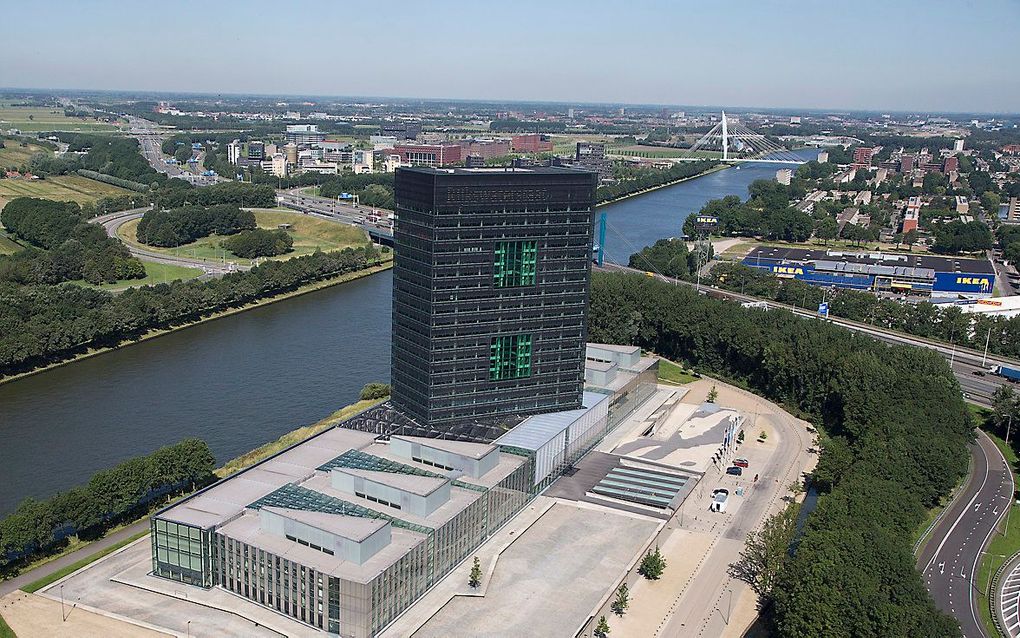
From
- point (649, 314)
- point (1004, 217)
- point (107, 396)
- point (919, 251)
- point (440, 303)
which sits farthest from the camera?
point (1004, 217)

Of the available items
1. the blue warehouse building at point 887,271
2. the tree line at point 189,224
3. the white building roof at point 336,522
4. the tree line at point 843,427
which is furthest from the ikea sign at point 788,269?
the white building roof at point 336,522

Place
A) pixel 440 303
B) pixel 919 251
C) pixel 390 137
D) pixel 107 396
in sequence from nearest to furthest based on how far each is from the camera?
pixel 440 303 < pixel 107 396 < pixel 919 251 < pixel 390 137

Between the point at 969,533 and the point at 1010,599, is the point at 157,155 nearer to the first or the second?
the point at 969,533

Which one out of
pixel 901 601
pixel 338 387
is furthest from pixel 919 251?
pixel 901 601

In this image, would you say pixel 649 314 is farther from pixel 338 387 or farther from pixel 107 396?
pixel 107 396

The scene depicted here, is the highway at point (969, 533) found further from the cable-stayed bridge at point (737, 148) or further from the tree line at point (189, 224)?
the cable-stayed bridge at point (737, 148)
